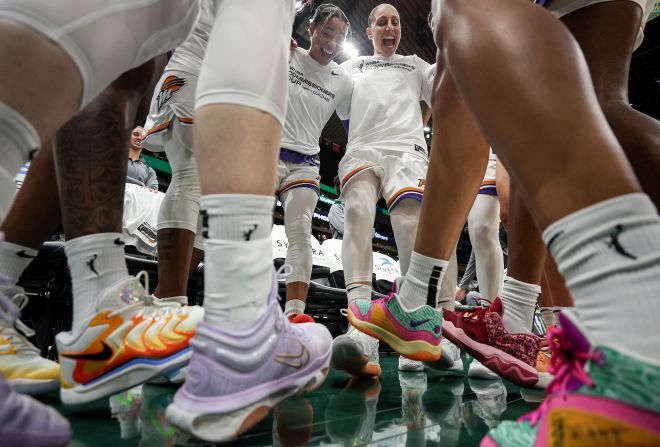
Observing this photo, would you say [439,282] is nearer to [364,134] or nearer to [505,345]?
[505,345]

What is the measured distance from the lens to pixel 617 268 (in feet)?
1.27

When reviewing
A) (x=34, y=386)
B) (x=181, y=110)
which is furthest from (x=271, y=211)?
(x=181, y=110)

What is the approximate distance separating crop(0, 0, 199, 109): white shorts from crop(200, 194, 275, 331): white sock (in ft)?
0.71

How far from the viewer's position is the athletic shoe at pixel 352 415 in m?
0.65

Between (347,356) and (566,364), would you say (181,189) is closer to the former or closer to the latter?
(347,356)

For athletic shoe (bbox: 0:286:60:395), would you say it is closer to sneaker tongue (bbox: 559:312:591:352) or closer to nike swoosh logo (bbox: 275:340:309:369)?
nike swoosh logo (bbox: 275:340:309:369)

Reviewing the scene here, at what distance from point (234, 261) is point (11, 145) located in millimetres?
281

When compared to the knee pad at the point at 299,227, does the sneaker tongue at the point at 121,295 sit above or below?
above

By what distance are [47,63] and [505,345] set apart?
111cm

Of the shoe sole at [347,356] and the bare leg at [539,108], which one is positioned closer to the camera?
the bare leg at [539,108]

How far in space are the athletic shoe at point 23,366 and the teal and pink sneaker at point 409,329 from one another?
726 millimetres

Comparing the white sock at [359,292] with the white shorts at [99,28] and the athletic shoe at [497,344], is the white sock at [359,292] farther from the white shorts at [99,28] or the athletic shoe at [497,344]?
the white shorts at [99,28]

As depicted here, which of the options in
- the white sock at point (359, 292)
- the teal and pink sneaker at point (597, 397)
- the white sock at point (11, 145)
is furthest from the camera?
the white sock at point (359, 292)

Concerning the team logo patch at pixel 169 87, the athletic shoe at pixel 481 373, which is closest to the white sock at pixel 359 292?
the athletic shoe at pixel 481 373
